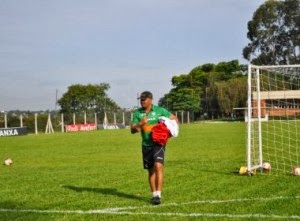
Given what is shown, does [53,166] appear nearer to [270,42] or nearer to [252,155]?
[252,155]

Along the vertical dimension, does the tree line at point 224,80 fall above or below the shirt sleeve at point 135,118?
above

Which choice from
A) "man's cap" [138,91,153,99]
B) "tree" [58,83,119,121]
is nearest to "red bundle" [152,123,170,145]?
"man's cap" [138,91,153,99]

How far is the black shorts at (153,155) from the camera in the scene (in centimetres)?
994

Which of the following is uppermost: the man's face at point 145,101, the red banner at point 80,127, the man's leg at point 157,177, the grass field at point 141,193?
the red banner at point 80,127

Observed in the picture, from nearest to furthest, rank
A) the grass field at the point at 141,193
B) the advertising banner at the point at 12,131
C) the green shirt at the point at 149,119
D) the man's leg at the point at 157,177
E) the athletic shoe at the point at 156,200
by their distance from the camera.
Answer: the grass field at the point at 141,193 → the athletic shoe at the point at 156,200 → the man's leg at the point at 157,177 → the green shirt at the point at 149,119 → the advertising banner at the point at 12,131

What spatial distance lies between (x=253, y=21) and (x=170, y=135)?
262 feet

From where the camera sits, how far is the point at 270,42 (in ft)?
279

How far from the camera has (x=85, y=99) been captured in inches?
4208

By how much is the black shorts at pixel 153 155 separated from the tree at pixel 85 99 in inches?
3765

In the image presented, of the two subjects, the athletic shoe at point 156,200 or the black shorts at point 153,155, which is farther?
the black shorts at point 153,155

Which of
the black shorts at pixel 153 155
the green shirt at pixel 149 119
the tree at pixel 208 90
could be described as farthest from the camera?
the tree at pixel 208 90

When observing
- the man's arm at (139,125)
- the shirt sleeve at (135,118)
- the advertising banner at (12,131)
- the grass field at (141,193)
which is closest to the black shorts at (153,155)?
the man's arm at (139,125)

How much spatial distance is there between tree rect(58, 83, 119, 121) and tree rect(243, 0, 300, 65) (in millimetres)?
32605

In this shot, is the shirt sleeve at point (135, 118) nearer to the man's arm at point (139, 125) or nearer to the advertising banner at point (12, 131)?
the man's arm at point (139, 125)
